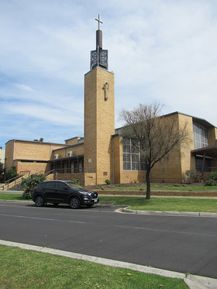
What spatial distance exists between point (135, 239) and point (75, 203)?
37.6 feet

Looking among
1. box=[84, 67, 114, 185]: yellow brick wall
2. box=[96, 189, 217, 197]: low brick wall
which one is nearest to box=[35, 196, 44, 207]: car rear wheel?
box=[96, 189, 217, 197]: low brick wall

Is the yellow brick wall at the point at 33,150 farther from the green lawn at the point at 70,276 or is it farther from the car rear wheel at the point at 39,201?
the green lawn at the point at 70,276

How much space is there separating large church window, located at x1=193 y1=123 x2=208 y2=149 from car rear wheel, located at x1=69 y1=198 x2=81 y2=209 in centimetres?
2779

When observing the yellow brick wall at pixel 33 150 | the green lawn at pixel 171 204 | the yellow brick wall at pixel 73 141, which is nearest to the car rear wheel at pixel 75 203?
the green lawn at pixel 171 204

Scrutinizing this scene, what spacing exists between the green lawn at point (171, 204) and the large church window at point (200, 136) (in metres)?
24.5

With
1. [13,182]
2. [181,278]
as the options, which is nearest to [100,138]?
[13,182]

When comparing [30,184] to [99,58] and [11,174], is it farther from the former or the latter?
[11,174]

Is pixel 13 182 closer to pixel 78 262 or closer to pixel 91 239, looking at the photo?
pixel 91 239

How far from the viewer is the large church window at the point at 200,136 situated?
149 feet

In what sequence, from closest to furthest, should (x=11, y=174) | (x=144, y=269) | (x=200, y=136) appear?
(x=144, y=269) < (x=200, y=136) < (x=11, y=174)

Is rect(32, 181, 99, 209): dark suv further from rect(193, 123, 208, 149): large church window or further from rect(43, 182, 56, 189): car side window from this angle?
rect(193, 123, 208, 149): large church window

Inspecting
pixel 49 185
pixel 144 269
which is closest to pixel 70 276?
pixel 144 269

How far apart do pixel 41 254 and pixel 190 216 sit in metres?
9.61

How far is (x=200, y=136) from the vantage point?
4688cm
